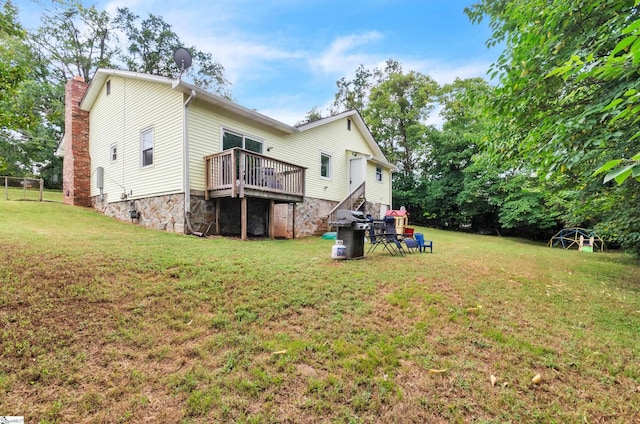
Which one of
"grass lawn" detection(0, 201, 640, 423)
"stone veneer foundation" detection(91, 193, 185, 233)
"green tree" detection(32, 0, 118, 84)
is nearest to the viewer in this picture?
"grass lawn" detection(0, 201, 640, 423)

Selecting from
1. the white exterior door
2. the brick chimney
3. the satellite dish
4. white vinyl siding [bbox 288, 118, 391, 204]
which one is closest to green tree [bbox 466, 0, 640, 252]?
white vinyl siding [bbox 288, 118, 391, 204]

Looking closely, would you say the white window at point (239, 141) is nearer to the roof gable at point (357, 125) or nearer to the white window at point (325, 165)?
the roof gable at point (357, 125)

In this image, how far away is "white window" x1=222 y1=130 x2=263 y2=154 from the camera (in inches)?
391

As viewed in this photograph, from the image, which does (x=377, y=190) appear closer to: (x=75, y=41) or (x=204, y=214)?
(x=204, y=214)

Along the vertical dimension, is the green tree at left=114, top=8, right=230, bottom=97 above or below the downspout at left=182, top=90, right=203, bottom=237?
above

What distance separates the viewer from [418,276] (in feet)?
17.4

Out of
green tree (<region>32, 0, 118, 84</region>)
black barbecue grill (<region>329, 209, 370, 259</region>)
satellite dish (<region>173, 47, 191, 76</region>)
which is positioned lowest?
black barbecue grill (<region>329, 209, 370, 259</region>)

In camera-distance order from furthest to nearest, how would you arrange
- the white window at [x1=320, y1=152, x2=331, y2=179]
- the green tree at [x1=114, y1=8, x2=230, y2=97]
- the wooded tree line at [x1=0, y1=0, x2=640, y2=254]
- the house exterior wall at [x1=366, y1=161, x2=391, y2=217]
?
the green tree at [x1=114, y1=8, x2=230, y2=97], the house exterior wall at [x1=366, y1=161, x2=391, y2=217], the white window at [x1=320, y1=152, x2=331, y2=179], the wooded tree line at [x1=0, y1=0, x2=640, y2=254]

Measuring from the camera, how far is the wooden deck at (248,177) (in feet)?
27.3

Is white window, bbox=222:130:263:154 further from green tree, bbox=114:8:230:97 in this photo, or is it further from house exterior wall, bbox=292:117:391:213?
green tree, bbox=114:8:230:97

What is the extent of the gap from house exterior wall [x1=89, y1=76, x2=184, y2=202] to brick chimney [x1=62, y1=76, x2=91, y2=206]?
1.14 feet

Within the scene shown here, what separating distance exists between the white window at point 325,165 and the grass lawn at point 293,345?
9.15 m

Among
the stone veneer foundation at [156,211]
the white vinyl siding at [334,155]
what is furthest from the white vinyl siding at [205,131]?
the white vinyl siding at [334,155]

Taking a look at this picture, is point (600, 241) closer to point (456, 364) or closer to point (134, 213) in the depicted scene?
point (456, 364)
